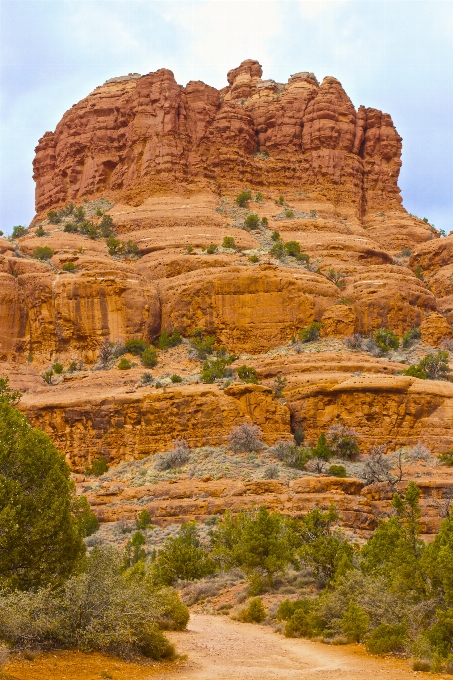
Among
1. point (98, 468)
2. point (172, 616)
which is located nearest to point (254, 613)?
point (172, 616)

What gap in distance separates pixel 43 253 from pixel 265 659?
51276mm

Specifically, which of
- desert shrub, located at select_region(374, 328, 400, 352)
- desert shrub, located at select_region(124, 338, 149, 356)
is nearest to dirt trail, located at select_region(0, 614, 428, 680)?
desert shrub, located at select_region(124, 338, 149, 356)

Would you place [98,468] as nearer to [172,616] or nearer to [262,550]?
[262,550]

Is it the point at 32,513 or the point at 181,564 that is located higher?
the point at 32,513

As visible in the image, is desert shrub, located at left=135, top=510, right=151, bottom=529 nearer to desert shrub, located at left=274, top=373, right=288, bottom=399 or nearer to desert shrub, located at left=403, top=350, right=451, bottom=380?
desert shrub, located at left=274, top=373, right=288, bottom=399

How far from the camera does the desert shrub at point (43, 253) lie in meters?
67.0

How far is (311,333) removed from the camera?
5747 centimetres

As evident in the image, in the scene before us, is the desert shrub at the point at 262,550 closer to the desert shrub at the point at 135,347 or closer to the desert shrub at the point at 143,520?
the desert shrub at the point at 143,520

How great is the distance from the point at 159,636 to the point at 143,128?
69.7m

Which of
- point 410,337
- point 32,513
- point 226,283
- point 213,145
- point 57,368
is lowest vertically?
point 32,513

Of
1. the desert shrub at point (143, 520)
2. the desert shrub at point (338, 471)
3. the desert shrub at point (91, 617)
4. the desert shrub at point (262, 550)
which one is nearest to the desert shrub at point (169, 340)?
the desert shrub at point (338, 471)

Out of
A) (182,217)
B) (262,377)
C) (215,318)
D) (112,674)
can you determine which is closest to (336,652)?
(112,674)

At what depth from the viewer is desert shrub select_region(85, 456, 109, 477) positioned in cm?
4850

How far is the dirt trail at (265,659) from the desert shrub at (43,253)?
45.3m
